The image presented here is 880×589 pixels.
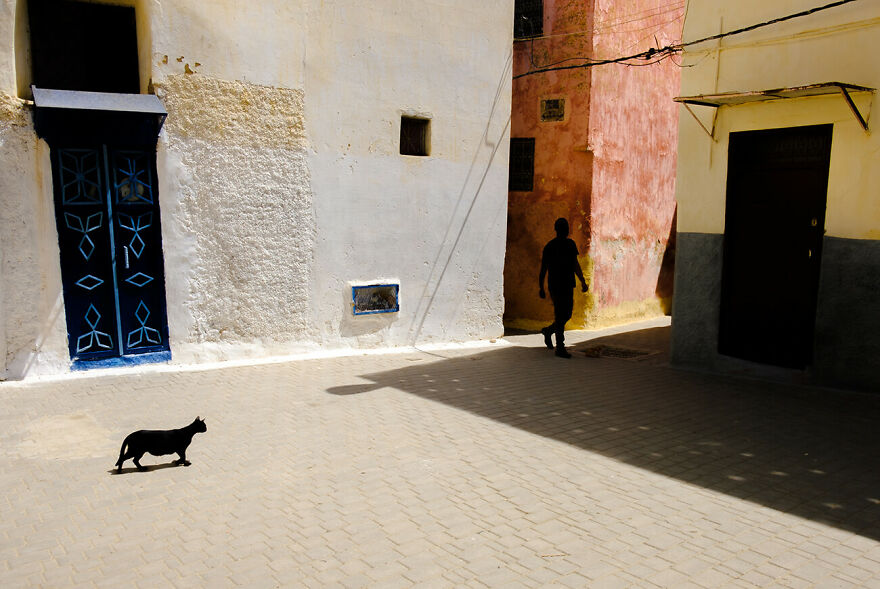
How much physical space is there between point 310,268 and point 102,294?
7.92ft

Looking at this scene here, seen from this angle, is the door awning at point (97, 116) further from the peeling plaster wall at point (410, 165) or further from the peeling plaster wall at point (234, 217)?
the peeling plaster wall at point (410, 165)

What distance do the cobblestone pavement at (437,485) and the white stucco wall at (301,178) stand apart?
3.29 feet

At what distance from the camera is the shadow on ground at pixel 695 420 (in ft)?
15.3

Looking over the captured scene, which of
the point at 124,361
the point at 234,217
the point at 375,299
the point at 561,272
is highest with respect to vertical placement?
the point at 234,217

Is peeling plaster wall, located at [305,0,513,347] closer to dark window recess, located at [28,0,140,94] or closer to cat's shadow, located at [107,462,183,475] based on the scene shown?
dark window recess, located at [28,0,140,94]

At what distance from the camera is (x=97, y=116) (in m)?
6.91

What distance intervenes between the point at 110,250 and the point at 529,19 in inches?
350

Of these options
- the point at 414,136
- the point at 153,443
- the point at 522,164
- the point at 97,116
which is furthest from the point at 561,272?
the point at 153,443

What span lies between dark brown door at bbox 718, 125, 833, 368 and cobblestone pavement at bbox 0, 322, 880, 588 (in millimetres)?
772

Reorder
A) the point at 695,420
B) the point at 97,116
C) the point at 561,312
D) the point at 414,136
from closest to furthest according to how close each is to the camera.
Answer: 1. the point at 695,420
2. the point at 97,116
3. the point at 414,136
4. the point at 561,312

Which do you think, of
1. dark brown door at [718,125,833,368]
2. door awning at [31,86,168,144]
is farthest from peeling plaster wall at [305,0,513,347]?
dark brown door at [718,125,833,368]

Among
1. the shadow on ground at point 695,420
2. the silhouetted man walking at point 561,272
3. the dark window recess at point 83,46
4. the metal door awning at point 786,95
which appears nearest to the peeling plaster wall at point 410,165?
the silhouetted man walking at point 561,272

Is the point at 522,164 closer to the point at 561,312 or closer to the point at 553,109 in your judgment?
the point at 553,109

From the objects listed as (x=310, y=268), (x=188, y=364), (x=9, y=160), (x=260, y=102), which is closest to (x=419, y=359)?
(x=310, y=268)
